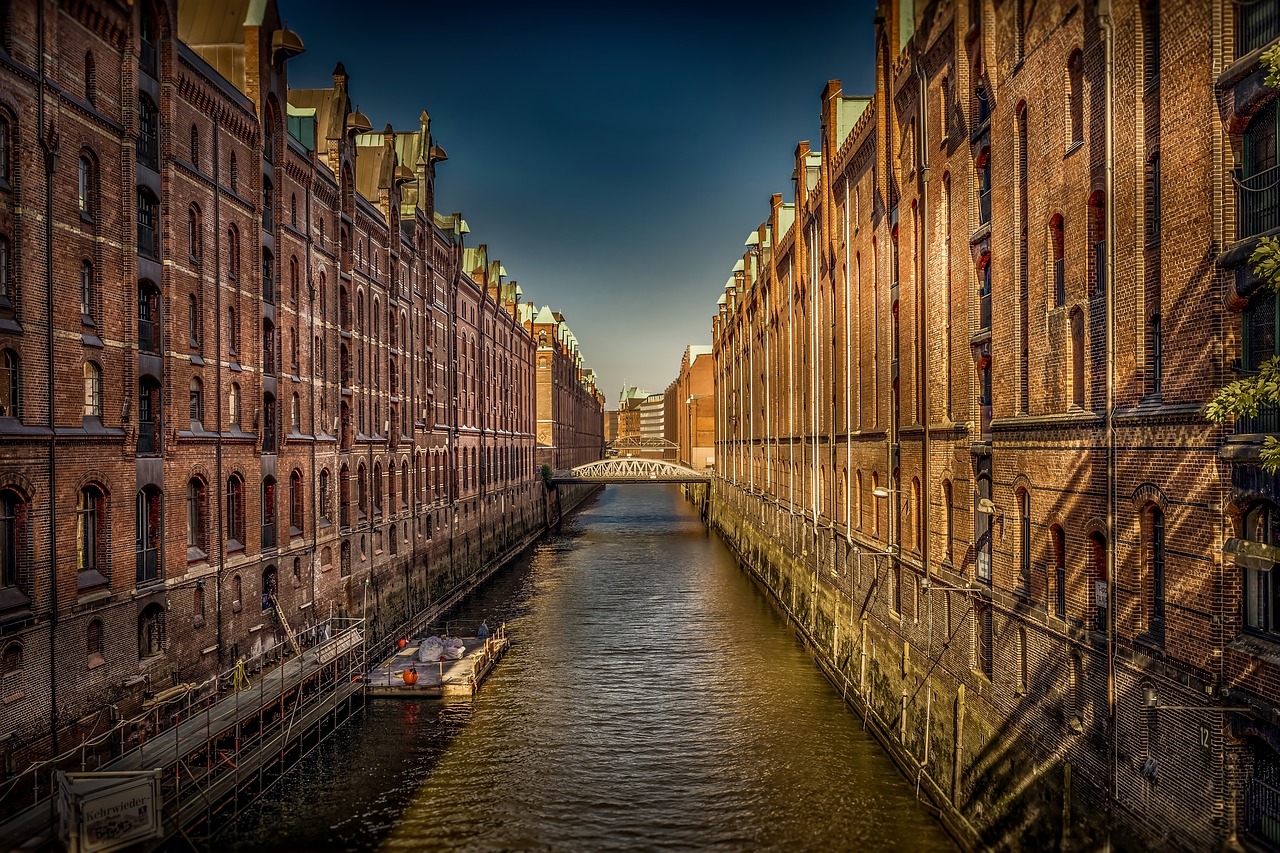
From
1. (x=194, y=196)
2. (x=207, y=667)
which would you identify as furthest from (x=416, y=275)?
(x=207, y=667)

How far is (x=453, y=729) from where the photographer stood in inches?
903

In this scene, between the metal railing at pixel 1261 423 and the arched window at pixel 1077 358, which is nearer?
the metal railing at pixel 1261 423

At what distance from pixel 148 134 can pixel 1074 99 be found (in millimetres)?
18376

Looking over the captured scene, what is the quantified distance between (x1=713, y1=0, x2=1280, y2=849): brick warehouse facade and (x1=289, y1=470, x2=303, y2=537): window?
55.8 ft

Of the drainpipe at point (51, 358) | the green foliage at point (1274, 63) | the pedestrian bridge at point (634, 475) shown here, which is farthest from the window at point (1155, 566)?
the pedestrian bridge at point (634, 475)

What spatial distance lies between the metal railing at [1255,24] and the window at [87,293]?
18886 millimetres

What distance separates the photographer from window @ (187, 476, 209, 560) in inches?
827

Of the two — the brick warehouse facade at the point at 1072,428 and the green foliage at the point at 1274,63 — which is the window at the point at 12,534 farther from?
the green foliage at the point at 1274,63

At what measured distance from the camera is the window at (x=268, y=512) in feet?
80.7

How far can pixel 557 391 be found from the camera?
97.0 m

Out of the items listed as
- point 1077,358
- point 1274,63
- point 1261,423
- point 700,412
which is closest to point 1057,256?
point 1077,358

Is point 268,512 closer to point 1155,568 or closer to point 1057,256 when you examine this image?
point 1057,256

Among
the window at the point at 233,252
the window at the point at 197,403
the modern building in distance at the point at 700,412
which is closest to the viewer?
the window at the point at 197,403

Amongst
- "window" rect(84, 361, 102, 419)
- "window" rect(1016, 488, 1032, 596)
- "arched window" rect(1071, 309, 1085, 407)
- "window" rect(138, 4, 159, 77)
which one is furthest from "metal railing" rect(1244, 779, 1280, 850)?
"window" rect(138, 4, 159, 77)
